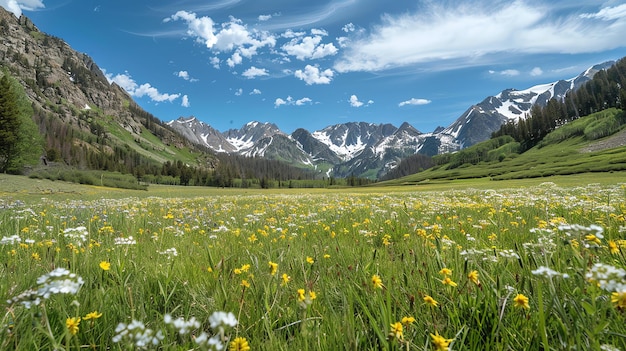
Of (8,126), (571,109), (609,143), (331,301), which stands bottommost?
(331,301)

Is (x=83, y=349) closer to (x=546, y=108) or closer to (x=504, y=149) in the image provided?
(x=504, y=149)

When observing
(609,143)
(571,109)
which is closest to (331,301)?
(609,143)

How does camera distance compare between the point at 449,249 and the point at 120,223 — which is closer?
the point at 449,249

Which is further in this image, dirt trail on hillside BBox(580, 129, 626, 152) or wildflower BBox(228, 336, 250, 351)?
dirt trail on hillside BBox(580, 129, 626, 152)

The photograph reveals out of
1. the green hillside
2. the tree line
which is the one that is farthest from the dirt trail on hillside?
the tree line

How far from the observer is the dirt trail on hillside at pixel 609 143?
130375 mm

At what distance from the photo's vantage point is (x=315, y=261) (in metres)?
3.52

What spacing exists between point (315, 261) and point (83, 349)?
221 cm

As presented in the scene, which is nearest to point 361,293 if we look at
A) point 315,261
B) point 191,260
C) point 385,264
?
point 385,264

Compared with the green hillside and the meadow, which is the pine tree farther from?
the green hillside

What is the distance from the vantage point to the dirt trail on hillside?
13038 centimetres

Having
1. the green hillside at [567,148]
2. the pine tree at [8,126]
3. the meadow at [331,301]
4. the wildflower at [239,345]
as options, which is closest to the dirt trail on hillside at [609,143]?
the green hillside at [567,148]

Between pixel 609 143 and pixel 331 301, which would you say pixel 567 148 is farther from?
pixel 331 301

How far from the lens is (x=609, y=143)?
5276 inches
